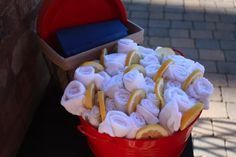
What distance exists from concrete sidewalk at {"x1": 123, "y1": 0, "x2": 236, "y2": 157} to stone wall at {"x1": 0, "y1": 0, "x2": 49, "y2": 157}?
756 millimetres

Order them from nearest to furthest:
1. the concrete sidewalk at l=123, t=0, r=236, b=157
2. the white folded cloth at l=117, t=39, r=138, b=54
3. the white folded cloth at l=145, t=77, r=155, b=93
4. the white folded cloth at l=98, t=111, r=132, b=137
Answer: the white folded cloth at l=98, t=111, r=132, b=137, the white folded cloth at l=145, t=77, r=155, b=93, the white folded cloth at l=117, t=39, r=138, b=54, the concrete sidewalk at l=123, t=0, r=236, b=157

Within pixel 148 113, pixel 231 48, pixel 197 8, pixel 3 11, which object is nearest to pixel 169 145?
pixel 148 113

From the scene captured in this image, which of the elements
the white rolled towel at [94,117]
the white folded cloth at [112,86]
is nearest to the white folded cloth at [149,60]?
the white folded cloth at [112,86]

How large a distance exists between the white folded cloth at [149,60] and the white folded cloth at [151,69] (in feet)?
0.05

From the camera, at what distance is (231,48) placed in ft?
6.96

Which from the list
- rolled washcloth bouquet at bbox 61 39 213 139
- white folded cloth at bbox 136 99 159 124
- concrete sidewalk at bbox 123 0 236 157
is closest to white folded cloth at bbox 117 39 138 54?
rolled washcloth bouquet at bbox 61 39 213 139

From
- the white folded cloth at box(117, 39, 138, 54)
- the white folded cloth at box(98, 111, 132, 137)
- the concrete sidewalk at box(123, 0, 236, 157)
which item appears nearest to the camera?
the white folded cloth at box(98, 111, 132, 137)

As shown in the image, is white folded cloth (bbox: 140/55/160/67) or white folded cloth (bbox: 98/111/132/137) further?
white folded cloth (bbox: 140/55/160/67)

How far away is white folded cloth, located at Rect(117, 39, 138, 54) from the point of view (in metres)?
1.01

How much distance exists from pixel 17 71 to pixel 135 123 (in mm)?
403

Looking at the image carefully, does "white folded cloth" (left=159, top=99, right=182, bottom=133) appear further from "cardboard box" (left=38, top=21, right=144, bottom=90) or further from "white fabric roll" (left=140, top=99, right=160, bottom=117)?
"cardboard box" (left=38, top=21, right=144, bottom=90)

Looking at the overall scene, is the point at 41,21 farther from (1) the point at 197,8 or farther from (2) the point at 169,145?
(1) the point at 197,8

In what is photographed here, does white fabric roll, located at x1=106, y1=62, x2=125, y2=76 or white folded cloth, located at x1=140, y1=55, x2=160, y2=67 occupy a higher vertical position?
white fabric roll, located at x1=106, y1=62, x2=125, y2=76

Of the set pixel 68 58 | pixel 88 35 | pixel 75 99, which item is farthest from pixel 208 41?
pixel 75 99
